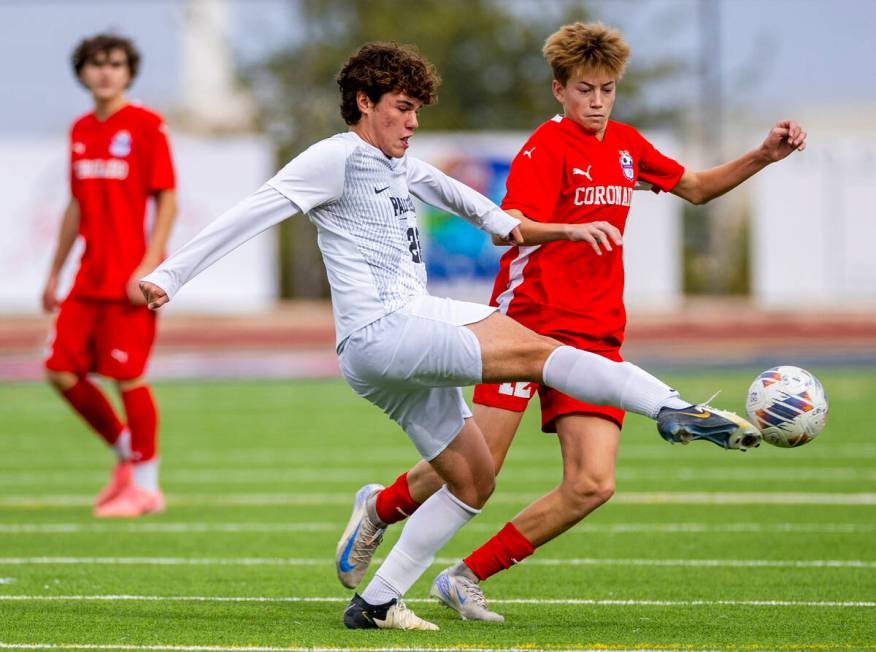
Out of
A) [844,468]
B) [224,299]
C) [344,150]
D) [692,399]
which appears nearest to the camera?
[344,150]

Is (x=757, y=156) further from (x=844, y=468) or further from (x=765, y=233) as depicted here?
(x=765, y=233)

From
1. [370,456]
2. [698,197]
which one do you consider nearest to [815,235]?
[370,456]

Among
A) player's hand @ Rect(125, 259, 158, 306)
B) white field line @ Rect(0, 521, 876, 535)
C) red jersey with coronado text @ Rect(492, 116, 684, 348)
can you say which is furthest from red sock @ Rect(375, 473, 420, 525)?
player's hand @ Rect(125, 259, 158, 306)

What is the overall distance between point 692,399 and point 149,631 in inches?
438

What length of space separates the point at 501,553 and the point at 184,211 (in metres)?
22.3

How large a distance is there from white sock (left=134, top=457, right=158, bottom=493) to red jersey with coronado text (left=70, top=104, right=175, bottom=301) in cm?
103

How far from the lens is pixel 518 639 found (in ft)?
16.5

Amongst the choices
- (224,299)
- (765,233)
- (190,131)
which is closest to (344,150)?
(224,299)

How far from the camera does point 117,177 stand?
8.75 metres

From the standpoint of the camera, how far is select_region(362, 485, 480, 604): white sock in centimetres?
530

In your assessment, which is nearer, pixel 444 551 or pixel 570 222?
pixel 570 222

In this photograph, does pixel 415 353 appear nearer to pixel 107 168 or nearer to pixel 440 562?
pixel 440 562

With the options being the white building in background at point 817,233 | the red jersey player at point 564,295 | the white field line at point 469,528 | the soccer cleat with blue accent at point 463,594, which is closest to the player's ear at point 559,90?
the red jersey player at point 564,295

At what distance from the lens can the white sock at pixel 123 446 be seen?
884 centimetres
